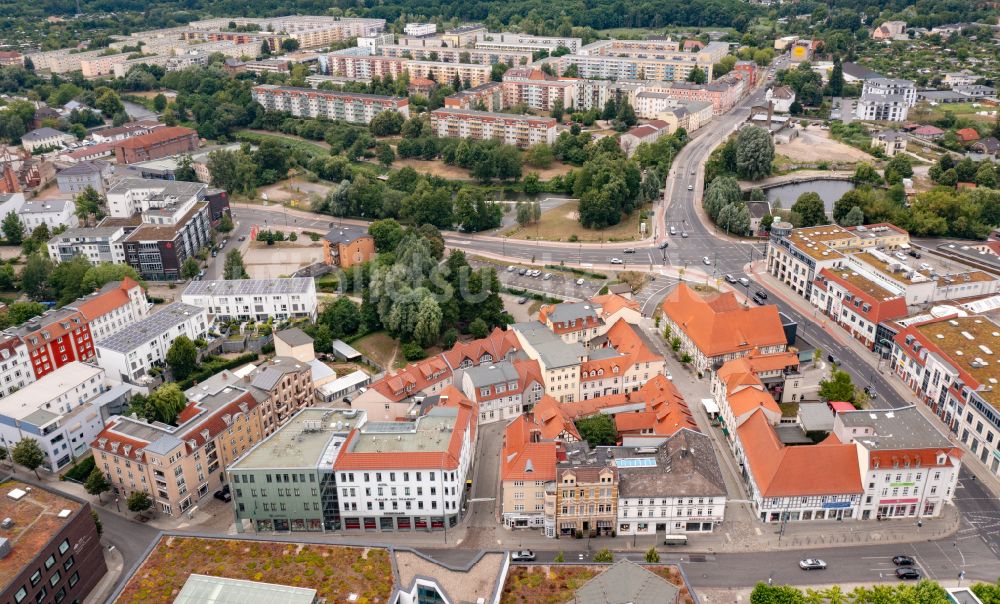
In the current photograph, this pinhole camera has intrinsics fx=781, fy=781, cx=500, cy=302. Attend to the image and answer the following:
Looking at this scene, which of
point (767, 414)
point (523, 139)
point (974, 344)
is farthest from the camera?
point (523, 139)

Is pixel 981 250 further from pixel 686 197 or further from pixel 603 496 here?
pixel 603 496

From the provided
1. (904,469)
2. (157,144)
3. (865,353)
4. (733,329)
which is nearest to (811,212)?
(865,353)

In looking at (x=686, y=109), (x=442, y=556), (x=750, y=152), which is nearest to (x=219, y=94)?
(x=686, y=109)

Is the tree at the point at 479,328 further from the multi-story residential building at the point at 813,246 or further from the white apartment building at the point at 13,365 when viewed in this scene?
the white apartment building at the point at 13,365

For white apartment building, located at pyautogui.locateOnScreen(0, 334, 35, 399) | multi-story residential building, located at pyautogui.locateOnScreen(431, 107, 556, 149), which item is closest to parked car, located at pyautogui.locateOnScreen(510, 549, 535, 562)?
white apartment building, located at pyautogui.locateOnScreen(0, 334, 35, 399)

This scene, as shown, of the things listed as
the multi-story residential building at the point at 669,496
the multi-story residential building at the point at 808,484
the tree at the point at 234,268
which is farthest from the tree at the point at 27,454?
the multi-story residential building at the point at 808,484

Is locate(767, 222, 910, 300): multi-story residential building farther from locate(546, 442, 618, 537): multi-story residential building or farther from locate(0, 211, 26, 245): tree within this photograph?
locate(0, 211, 26, 245): tree

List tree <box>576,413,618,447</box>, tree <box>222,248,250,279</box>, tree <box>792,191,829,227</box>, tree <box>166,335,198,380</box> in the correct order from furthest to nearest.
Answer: tree <box>792,191,829,227</box> < tree <box>222,248,250,279</box> < tree <box>166,335,198,380</box> < tree <box>576,413,618,447</box>
